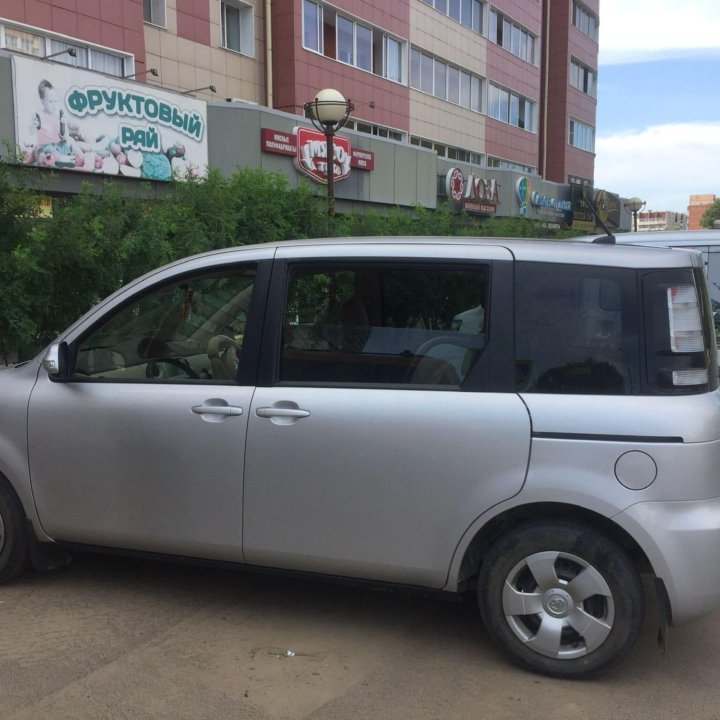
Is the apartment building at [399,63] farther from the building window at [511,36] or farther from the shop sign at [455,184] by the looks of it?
the shop sign at [455,184]

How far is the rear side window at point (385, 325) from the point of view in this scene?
346cm

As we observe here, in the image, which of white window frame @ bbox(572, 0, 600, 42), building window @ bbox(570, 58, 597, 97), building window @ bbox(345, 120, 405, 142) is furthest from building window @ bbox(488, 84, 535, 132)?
white window frame @ bbox(572, 0, 600, 42)

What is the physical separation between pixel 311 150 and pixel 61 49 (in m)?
6.02

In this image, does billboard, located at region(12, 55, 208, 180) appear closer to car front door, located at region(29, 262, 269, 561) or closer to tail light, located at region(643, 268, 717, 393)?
car front door, located at region(29, 262, 269, 561)

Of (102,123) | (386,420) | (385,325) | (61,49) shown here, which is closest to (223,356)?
(385,325)

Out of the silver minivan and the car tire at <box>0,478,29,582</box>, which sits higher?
the silver minivan

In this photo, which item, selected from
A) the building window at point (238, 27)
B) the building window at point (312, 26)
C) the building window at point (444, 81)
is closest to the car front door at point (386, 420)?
the building window at point (238, 27)

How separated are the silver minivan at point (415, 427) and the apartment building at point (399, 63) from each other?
40.0 feet

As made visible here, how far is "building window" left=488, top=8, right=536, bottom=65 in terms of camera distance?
113 feet

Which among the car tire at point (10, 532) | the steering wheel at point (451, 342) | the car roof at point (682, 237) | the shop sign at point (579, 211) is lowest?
the car tire at point (10, 532)

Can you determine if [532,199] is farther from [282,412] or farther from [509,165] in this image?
[282,412]

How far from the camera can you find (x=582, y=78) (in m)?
44.5

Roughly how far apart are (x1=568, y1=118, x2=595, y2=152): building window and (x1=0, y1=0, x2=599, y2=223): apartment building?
8cm

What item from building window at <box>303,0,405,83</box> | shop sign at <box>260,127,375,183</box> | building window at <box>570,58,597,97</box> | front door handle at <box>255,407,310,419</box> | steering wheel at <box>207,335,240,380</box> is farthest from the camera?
building window at <box>570,58,597,97</box>
